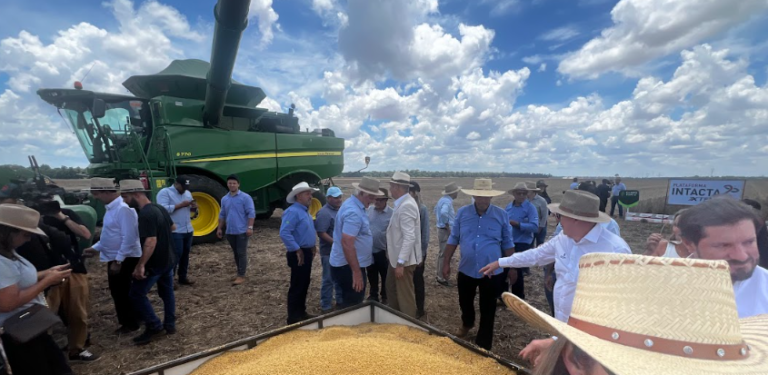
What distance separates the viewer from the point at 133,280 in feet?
10.9

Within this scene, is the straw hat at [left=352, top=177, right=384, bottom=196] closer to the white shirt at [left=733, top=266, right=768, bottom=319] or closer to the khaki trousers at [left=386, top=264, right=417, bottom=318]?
the khaki trousers at [left=386, top=264, right=417, bottom=318]

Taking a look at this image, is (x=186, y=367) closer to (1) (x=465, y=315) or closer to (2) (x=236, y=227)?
(1) (x=465, y=315)

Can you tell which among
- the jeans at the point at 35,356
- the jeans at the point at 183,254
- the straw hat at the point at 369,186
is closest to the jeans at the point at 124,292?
the jeans at the point at 35,356

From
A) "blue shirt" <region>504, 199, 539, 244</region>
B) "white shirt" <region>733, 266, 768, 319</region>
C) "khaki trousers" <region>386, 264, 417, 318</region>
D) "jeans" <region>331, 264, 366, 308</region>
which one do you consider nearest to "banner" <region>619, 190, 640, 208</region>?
"blue shirt" <region>504, 199, 539, 244</region>

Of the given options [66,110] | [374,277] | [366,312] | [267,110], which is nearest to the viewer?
[366,312]

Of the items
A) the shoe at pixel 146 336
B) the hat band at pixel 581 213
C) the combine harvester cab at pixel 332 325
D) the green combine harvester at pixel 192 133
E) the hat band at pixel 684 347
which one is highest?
the green combine harvester at pixel 192 133

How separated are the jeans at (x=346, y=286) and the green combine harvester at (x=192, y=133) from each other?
13.8ft

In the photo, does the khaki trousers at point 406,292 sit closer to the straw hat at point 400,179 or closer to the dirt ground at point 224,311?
the dirt ground at point 224,311

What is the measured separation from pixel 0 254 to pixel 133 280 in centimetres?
136

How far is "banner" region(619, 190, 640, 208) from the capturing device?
38.3 ft

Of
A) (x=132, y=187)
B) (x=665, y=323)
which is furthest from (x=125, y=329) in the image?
(x=665, y=323)

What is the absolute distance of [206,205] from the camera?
6.99 meters

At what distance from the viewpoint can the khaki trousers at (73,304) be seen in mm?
3062

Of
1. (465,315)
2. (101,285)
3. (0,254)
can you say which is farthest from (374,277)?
(101,285)
